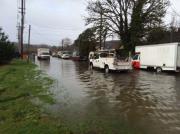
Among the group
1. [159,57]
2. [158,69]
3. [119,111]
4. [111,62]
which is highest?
[159,57]

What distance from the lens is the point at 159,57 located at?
102 feet

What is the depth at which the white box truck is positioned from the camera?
95.6 feet

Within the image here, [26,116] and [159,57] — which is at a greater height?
[159,57]

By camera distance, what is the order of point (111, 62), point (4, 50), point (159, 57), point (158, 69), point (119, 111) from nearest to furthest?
point (119, 111) < point (111, 62) < point (159, 57) < point (158, 69) < point (4, 50)

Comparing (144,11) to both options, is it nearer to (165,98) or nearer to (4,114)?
(165,98)

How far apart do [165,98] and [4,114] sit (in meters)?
7.57

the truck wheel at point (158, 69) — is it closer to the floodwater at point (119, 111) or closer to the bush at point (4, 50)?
the floodwater at point (119, 111)

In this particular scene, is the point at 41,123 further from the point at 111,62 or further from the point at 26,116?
the point at 111,62

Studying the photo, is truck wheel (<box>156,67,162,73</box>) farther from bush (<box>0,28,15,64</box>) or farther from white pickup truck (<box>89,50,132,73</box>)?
bush (<box>0,28,15,64</box>)

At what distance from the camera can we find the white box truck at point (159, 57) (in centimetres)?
2914

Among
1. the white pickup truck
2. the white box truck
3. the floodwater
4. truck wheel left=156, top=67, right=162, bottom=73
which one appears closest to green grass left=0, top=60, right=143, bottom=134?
the floodwater

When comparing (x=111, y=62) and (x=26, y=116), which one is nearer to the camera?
(x=26, y=116)

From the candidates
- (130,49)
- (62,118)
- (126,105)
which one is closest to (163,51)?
(130,49)

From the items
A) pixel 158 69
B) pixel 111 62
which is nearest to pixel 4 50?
pixel 111 62
